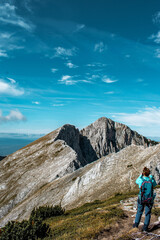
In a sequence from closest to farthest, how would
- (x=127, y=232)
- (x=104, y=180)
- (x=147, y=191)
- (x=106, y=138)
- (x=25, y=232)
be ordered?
(x=147, y=191) < (x=127, y=232) < (x=25, y=232) < (x=104, y=180) < (x=106, y=138)

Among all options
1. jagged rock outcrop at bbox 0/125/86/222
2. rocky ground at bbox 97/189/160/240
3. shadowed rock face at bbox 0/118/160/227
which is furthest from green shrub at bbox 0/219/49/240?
jagged rock outcrop at bbox 0/125/86/222

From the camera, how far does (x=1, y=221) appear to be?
157 feet

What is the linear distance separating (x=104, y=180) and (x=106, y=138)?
455 ft

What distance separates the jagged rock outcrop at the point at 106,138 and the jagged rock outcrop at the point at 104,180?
385ft

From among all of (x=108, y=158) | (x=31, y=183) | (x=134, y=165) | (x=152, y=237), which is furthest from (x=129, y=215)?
(x=31, y=183)

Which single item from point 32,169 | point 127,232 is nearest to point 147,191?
point 127,232

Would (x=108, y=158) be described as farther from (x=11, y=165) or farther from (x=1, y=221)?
(x=11, y=165)

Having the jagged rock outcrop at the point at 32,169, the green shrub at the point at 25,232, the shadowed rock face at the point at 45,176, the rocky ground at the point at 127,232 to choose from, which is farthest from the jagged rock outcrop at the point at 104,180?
the green shrub at the point at 25,232

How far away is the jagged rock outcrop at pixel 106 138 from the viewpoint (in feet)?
541

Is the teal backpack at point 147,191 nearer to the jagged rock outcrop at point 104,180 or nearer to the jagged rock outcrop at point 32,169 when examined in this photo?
the jagged rock outcrop at point 104,180

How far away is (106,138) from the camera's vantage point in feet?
563

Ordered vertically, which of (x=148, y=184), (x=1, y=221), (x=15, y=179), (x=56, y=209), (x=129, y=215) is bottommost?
(x=1, y=221)

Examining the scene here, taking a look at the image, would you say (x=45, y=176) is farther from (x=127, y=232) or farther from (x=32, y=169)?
(x=127, y=232)

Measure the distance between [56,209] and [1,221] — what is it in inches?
1552
